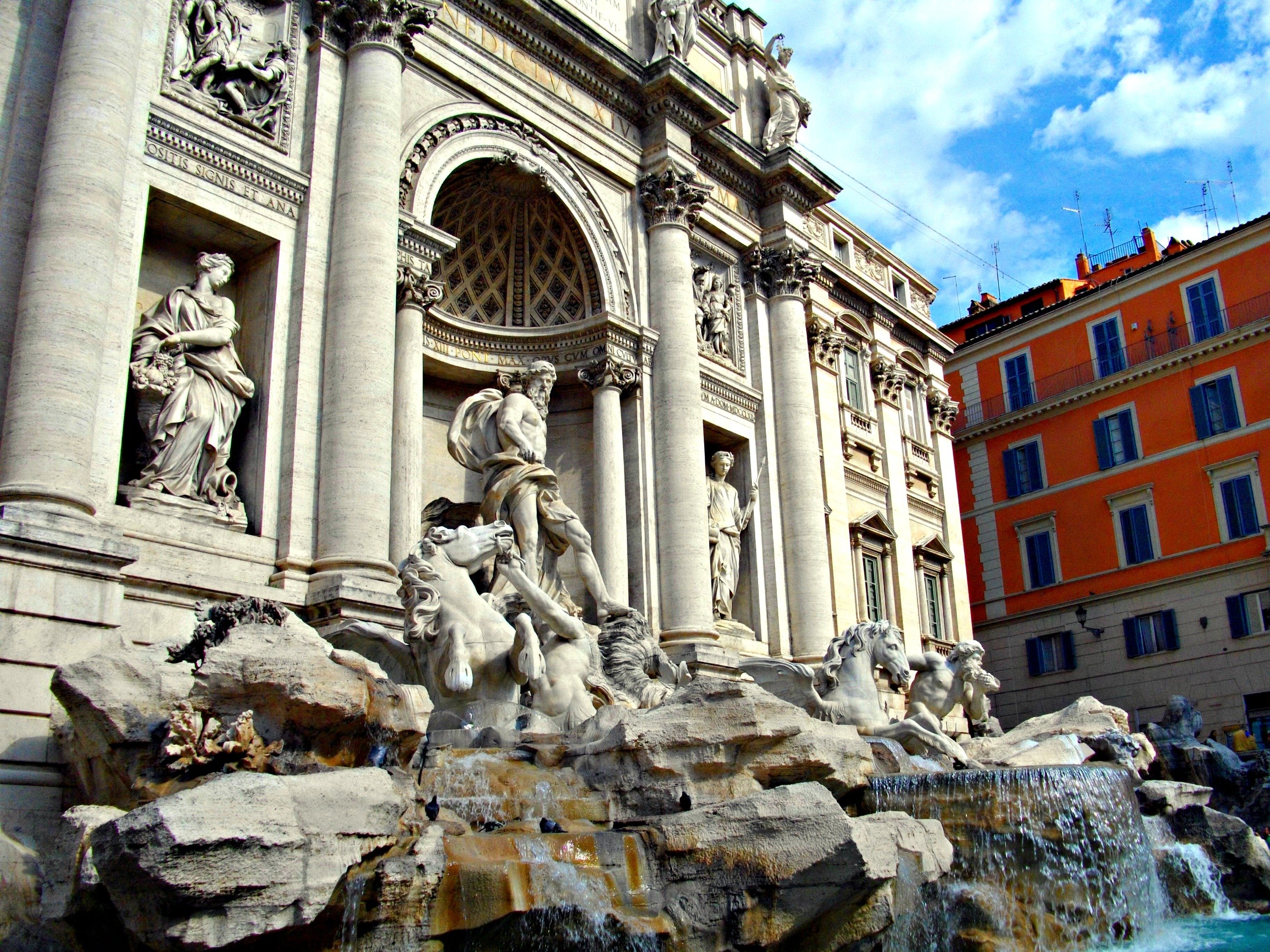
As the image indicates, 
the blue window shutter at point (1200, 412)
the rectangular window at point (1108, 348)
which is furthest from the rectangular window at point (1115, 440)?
the blue window shutter at point (1200, 412)

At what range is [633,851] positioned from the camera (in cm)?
717

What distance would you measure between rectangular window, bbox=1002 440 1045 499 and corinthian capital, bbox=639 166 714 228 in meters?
17.3

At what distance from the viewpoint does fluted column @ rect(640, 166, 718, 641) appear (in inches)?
701

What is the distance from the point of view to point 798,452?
21.1m

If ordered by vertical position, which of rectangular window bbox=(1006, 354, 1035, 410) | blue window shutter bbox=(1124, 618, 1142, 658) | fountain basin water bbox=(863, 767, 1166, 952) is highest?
rectangular window bbox=(1006, 354, 1035, 410)

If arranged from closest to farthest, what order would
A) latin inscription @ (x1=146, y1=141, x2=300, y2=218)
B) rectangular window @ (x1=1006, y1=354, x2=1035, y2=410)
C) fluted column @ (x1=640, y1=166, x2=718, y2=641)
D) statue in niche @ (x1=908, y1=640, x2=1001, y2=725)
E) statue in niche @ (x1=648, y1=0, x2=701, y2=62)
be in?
1. latin inscription @ (x1=146, y1=141, x2=300, y2=218)
2. statue in niche @ (x1=908, y1=640, x2=1001, y2=725)
3. fluted column @ (x1=640, y1=166, x2=718, y2=641)
4. statue in niche @ (x1=648, y1=0, x2=701, y2=62)
5. rectangular window @ (x1=1006, y1=354, x2=1035, y2=410)

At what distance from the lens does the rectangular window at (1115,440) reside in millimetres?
30969

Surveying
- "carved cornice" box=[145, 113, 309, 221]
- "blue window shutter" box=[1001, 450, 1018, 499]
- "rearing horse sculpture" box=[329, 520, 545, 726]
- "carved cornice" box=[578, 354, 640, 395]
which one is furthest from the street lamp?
"carved cornice" box=[145, 113, 309, 221]

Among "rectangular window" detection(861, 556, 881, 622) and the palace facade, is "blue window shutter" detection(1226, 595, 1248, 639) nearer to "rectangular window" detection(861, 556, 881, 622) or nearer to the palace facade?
the palace facade

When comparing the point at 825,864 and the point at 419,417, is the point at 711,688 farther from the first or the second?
the point at 419,417

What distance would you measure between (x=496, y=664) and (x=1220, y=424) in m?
24.2

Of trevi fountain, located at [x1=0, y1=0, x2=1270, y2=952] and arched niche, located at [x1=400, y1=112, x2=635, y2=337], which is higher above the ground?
arched niche, located at [x1=400, y1=112, x2=635, y2=337]

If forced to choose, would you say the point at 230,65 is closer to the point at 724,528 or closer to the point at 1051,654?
the point at 724,528

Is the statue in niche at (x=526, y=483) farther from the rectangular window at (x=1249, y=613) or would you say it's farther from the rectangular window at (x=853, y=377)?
the rectangular window at (x=1249, y=613)
